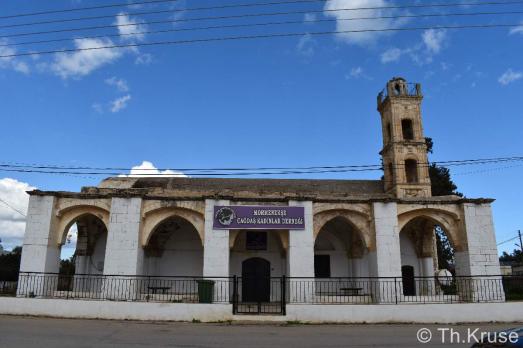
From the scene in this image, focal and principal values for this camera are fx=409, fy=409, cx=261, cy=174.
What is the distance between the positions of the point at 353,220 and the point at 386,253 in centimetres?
196

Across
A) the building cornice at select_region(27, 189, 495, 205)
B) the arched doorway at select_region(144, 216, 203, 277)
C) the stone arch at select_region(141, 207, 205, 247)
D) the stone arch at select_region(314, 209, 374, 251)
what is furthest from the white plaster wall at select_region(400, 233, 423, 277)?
the stone arch at select_region(141, 207, 205, 247)

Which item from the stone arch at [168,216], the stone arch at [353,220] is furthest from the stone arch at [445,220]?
the stone arch at [168,216]

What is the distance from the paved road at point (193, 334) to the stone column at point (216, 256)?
361 centimetres

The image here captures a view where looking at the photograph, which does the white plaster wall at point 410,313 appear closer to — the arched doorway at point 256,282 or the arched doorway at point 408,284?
the arched doorway at point 256,282

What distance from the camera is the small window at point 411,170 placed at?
26.8 metres

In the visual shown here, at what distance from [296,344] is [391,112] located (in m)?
21.3

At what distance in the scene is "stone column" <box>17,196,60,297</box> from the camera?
16203mm

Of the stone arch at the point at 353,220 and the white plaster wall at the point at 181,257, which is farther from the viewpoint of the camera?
the white plaster wall at the point at 181,257

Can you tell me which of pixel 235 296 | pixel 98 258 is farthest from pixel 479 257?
pixel 98 258

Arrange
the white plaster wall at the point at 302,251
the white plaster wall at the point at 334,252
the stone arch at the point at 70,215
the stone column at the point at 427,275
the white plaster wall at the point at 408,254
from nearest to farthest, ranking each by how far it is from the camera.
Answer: the white plaster wall at the point at 302,251
the stone arch at the point at 70,215
the stone column at the point at 427,275
the white plaster wall at the point at 334,252
the white plaster wall at the point at 408,254

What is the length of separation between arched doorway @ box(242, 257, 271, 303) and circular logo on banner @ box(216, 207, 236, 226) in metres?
3.45

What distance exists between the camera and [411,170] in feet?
89.2

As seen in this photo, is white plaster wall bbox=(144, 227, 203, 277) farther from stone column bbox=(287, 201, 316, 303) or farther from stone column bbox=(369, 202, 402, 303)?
stone column bbox=(369, 202, 402, 303)

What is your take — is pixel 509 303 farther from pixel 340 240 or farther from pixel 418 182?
pixel 418 182
